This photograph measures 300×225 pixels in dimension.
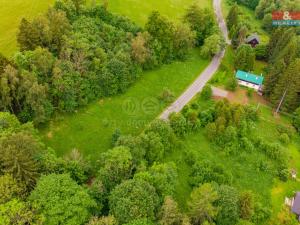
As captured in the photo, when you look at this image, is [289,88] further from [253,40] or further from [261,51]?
[253,40]

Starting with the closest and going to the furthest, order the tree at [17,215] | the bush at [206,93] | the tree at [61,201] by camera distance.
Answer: the tree at [17,215]
the tree at [61,201]
the bush at [206,93]

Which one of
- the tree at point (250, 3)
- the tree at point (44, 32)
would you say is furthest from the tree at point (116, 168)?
the tree at point (250, 3)

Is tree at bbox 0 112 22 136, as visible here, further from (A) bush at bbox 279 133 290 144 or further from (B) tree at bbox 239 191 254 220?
(A) bush at bbox 279 133 290 144

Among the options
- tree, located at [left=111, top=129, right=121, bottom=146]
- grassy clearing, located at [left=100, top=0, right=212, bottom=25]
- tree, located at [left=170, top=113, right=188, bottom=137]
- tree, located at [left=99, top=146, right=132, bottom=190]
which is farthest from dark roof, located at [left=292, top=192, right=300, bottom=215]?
grassy clearing, located at [left=100, top=0, right=212, bottom=25]

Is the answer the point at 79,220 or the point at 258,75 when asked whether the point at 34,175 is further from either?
the point at 258,75

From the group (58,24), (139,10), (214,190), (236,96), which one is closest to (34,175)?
(214,190)

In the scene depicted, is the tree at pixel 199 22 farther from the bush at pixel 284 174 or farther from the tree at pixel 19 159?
the tree at pixel 19 159

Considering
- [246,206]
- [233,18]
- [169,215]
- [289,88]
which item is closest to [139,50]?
[289,88]
